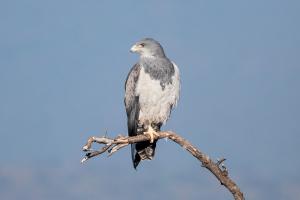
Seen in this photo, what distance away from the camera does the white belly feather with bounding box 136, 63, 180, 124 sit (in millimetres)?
13180

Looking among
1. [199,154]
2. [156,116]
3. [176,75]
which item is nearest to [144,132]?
[156,116]

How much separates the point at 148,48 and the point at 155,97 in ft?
3.74

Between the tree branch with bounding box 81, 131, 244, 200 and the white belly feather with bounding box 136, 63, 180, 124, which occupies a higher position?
the white belly feather with bounding box 136, 63, 180, 124

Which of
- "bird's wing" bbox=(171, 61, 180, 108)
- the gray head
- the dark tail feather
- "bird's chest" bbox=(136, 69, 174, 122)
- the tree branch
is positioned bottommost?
the tree branch

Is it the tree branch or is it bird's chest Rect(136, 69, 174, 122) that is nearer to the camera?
the tree branch

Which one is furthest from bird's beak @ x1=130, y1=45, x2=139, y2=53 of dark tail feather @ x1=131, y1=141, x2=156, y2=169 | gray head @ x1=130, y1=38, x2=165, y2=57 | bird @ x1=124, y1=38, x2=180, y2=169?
dark tail feather @ x1=131, y1=141, x2=156, y2=169

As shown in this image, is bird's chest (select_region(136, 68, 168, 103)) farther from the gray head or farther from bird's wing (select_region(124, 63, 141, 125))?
the gray head

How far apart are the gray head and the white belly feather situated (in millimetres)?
475

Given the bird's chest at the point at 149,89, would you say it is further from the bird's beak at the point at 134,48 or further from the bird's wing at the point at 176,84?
the bird's beak at the point at 134,48

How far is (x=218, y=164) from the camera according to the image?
11.4 meters

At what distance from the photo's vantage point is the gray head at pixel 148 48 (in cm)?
1373

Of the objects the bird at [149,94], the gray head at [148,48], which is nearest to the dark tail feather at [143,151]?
the bird at [149,94]

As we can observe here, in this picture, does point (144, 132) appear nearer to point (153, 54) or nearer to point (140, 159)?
point (140, 159)

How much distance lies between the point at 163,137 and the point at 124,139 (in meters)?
0.95
